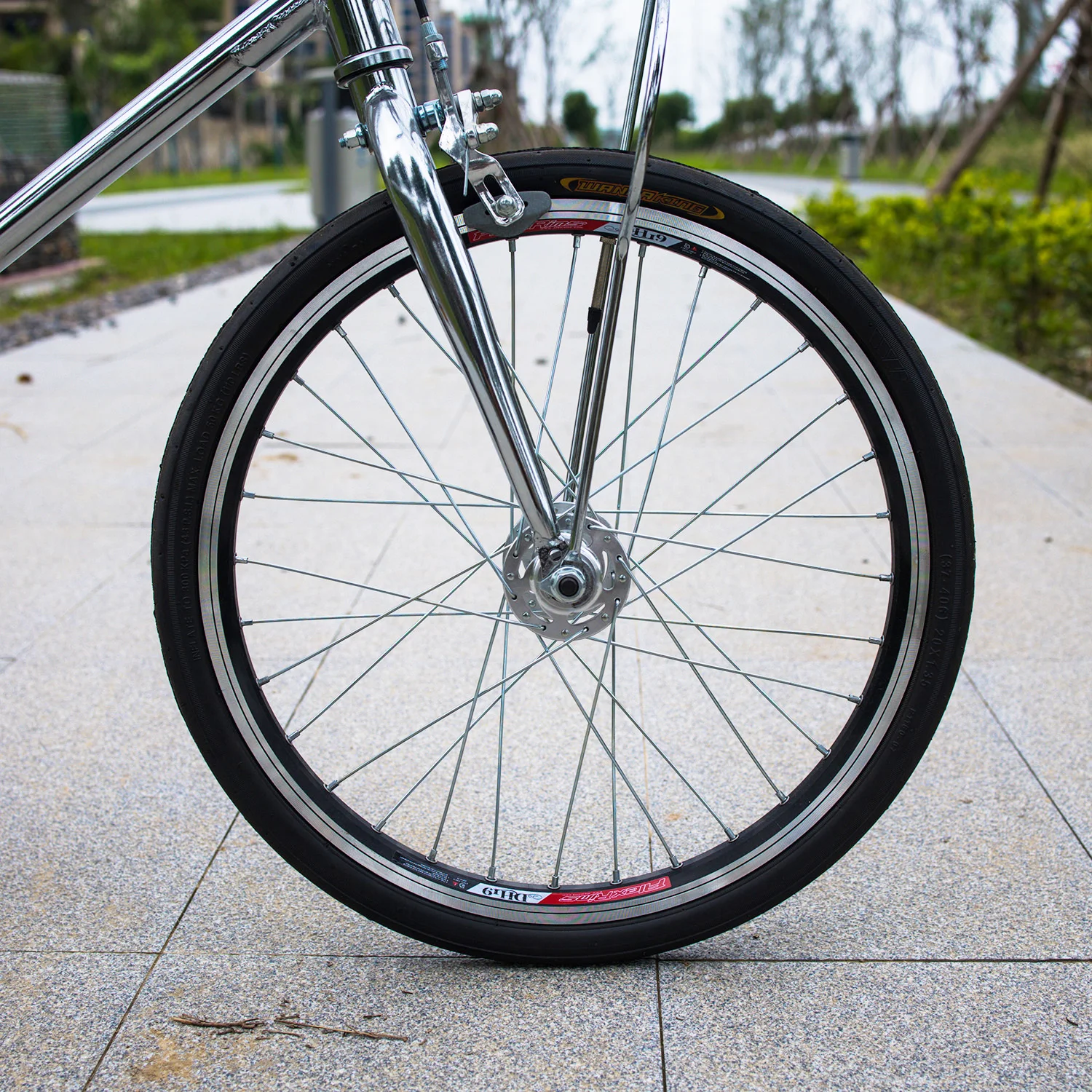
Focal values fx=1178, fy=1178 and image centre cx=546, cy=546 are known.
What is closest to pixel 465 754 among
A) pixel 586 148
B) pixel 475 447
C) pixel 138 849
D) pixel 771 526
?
pixel 138 849

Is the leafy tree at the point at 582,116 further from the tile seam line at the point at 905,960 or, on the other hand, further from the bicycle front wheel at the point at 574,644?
the tile seam line at the point at 905,960

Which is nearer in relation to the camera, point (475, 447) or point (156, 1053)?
point (156, 1053)

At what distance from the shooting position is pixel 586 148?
4.93ft

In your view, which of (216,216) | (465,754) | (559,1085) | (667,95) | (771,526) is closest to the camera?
(559,1085)

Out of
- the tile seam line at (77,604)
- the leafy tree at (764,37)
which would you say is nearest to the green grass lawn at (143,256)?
the tile seam line at (77,604)

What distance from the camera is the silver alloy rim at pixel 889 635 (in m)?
1.52

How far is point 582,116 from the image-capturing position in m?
26.4

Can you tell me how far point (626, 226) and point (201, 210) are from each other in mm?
17936

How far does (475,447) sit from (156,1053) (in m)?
3.16

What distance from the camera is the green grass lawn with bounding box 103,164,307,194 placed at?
→ 25705 mm

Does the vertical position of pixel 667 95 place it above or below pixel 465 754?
below

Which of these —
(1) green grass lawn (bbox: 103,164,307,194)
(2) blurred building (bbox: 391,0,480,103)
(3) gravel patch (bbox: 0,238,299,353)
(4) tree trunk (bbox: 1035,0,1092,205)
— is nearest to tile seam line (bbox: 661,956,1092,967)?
Answer: (3) gravel patch (bbox: 0,238,299,353)

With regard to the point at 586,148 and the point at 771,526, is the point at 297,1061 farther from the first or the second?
the point at 771,526

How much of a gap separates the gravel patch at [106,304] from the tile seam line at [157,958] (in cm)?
456
